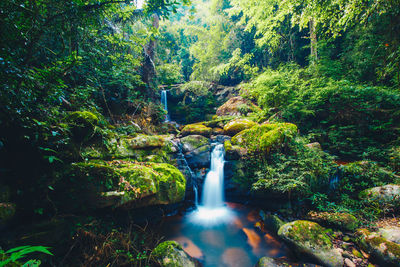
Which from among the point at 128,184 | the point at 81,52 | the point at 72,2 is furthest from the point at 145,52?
the point at 128,184

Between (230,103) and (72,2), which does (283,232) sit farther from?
(230,103)

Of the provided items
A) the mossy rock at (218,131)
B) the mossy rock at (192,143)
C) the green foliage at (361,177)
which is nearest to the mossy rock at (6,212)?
the mossy rock at (192,143)

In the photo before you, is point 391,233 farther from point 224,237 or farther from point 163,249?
point 163,249

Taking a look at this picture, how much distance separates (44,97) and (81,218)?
196cm

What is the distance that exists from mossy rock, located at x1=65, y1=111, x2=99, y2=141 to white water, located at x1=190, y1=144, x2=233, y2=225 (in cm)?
364

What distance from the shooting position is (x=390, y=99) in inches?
226

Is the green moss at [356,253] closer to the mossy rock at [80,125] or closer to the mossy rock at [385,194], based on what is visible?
the mossy rock at [385,194]

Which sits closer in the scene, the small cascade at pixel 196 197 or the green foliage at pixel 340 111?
the small cascade at pixel 196 197

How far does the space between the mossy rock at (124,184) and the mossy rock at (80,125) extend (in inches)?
23.6

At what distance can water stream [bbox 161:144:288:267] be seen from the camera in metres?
3.46

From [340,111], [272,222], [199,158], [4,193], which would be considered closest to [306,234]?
[272,222]

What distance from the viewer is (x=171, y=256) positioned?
8.74ft

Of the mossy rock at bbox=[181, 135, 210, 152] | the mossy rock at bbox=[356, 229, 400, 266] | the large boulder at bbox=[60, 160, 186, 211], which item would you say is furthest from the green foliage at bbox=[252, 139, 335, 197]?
the mossy rock at bbox=[181, 135, 210, 152]

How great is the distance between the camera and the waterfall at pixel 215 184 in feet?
18.2
